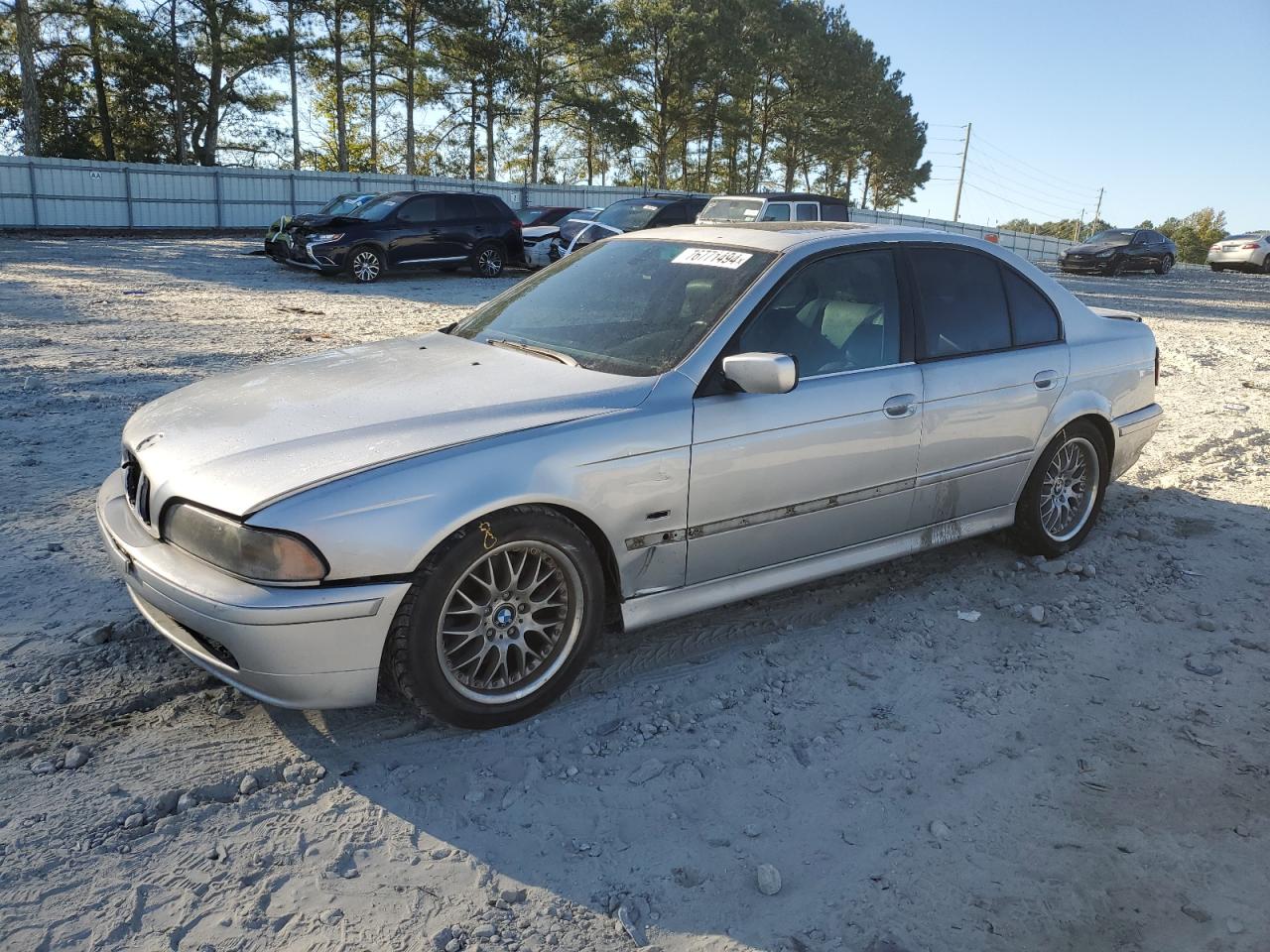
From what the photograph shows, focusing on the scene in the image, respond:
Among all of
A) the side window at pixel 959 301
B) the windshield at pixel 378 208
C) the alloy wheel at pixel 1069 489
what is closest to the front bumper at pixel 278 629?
the side window at pixel 959 301

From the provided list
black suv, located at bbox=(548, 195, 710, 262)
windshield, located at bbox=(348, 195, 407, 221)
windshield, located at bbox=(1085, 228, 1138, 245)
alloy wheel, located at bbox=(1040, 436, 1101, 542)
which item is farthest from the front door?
windshield, located at bbox=(1085, 228, 1138, 245)

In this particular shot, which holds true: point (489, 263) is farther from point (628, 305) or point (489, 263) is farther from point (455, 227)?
point (628, 305)

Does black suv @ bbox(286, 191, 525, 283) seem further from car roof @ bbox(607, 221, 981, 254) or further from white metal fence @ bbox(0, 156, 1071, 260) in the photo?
car roof @ bbox(607, 221, 981, 254)

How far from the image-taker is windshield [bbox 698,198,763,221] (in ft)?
54.6

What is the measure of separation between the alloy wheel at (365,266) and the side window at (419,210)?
1.05m

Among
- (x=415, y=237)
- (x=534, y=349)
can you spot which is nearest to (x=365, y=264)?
(x=415, y=237)

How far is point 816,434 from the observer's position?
12.2 ft

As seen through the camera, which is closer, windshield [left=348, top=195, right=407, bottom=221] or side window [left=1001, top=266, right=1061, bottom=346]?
side window [left=1001, top=266, right=1061, bottom=346]

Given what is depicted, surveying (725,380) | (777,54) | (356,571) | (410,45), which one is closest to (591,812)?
(356,571)

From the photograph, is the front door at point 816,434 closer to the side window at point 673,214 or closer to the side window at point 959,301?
the side window at point 959,301

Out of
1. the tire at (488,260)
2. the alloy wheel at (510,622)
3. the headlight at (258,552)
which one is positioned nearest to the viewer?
the headlight at (258,552)

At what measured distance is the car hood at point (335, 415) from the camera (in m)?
2.91

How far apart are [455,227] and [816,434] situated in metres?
16.1

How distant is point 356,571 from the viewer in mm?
2791
